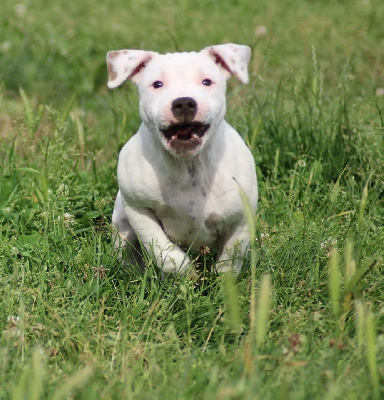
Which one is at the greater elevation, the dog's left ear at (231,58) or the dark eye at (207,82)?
the dog's left ear at (231,58)

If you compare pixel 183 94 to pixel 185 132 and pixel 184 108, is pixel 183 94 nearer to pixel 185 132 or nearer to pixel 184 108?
pixel 184 108

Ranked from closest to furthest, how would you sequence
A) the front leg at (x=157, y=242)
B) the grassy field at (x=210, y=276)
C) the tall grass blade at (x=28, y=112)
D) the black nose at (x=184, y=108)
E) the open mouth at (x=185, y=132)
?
the grassy field at (x=210, y=276), the black nose at (x=184, y=108), the open mouth at (x=185, y=132), the front leg at (x=157, y=242), the tall grass blade at (x=28, y=112)

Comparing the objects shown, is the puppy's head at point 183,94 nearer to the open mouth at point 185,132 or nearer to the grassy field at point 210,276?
the open mouth at point 185,132

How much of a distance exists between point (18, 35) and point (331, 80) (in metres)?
3.64

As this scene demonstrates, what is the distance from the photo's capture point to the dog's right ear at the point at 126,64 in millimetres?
3670

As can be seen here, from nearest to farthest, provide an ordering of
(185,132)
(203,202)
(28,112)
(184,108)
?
(184,108)
(185,132)
(203,202)
(28,112)

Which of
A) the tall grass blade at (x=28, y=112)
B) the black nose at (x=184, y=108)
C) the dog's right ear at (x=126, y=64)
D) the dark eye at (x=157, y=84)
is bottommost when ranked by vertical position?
the tall grass blade at (x=28, y=112)

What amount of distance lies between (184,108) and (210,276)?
0.96 meters

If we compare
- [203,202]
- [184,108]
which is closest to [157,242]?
[203,202]

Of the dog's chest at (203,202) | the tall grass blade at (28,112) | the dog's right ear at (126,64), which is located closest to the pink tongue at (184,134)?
the dog's chest at (203,202)

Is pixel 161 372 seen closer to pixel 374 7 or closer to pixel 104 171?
pixel 104 171

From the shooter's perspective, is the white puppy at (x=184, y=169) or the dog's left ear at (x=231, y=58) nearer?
the white puppy at (x=184, y=169)

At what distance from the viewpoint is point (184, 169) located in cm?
365

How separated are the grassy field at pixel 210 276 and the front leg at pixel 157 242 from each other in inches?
3.7
